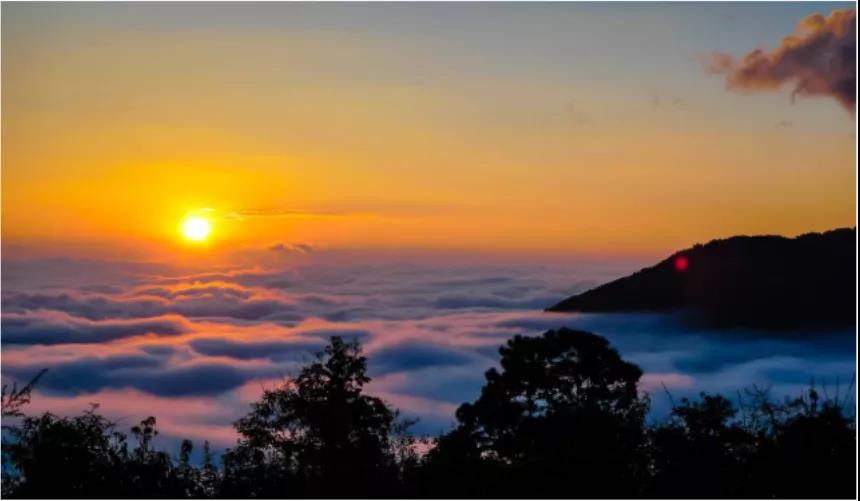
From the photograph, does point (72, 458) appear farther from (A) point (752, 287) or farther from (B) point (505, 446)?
(A) point (752, 287)

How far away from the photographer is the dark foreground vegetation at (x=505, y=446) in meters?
23.9

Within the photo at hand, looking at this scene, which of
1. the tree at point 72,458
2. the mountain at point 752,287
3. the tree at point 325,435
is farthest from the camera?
the mountain at point 752,287

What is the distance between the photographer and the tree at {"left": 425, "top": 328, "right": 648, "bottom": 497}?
956 inches

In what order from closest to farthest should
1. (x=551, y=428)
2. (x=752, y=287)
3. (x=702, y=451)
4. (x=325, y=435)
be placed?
(x=702, y=451)
(x=551, y=428)
(x=325, y=435)
(x=752, y=287)

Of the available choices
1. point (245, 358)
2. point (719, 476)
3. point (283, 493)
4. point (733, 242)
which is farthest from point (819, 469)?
point (733, 242)

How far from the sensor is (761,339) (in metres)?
107

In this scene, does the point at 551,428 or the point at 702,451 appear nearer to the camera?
the point at 702,451

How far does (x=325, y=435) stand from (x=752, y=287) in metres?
106

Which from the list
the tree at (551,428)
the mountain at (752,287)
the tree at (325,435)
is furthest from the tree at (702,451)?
the mountain at (752,287)

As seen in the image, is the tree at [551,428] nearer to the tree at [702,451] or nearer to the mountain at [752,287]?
the tree at [702,451]

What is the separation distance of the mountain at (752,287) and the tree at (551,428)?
85344 millimetres

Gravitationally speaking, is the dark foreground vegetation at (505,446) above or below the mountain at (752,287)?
below

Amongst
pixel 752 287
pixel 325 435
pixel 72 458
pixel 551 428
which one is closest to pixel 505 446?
pixel 551 428

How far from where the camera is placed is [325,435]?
26.0 metres
